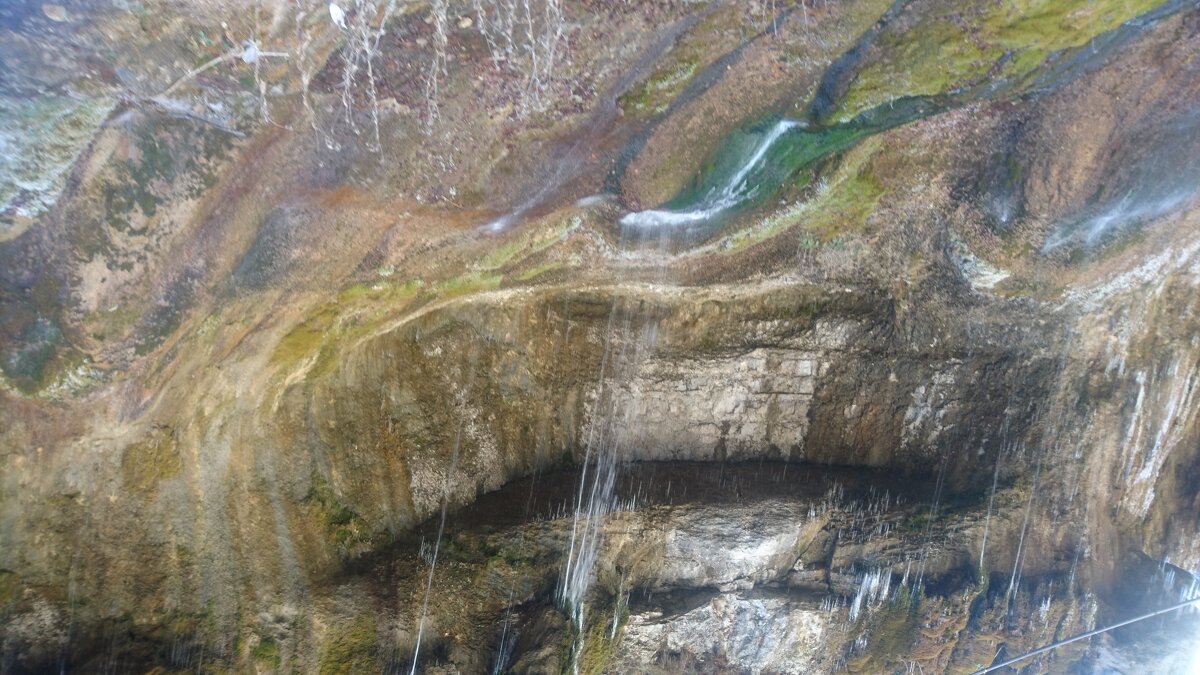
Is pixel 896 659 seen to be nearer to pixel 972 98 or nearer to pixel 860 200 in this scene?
pixel 860 200

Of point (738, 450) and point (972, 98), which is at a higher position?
point (972, 98)

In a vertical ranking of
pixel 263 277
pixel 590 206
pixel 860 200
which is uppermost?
pixel 860 200

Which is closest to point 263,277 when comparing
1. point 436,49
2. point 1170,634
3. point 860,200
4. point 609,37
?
point 436,49

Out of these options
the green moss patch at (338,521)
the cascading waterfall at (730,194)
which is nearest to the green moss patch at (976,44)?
the cascading waterfall at (730,194)

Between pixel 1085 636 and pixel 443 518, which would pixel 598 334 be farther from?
pixel 1085 636

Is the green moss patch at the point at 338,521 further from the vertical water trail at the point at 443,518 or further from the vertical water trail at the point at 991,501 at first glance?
the vertical water trail at the point at 991,501

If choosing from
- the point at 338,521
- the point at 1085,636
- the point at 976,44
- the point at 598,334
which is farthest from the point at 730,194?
the point at 1085,636
